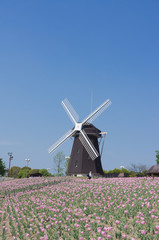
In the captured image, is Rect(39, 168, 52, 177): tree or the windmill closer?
the windmill

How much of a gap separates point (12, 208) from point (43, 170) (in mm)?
55851

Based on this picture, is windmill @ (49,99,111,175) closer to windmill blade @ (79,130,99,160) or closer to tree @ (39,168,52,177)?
windmill blade @ (79,130,99,160)

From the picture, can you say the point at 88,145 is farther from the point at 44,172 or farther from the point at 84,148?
the point at 44,172

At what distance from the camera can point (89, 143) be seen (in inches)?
1610

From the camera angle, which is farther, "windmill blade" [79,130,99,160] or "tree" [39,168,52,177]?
"tree" [39,168,52,177]

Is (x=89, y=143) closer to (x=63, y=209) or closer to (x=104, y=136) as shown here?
(x=104, y=136)

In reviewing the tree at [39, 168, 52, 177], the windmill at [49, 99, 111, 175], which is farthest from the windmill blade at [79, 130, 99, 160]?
the tree at [39, 168, 52, 177]

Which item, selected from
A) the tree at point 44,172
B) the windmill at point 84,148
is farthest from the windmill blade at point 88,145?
the tree at point 44,172

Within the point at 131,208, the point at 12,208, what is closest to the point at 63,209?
the point at 131,208

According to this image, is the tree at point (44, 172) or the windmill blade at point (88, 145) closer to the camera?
the windmill blade at point (88, 145)

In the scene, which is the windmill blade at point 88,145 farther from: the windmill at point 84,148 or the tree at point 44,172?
the tree at point 44,172

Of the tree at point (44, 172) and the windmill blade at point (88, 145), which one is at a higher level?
the windmill blade at point (88, 145)

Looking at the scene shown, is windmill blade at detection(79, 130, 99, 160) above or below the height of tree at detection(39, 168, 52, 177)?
above

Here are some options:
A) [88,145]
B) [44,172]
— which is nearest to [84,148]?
[88,145]
